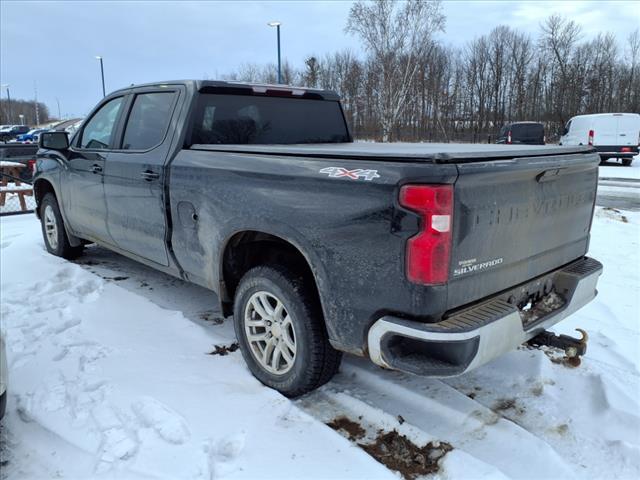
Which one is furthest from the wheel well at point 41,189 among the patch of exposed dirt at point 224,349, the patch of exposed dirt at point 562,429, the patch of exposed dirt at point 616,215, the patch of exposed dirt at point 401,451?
the patch of exposed dirt at point 616,215

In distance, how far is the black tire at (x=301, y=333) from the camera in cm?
291

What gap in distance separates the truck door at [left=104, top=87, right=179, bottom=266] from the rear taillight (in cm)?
222

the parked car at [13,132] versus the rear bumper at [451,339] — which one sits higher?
the parked car at [13,132]

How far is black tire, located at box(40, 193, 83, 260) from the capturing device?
19.6 ft

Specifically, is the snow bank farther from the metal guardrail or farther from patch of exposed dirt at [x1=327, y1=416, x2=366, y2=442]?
the metal guardrail

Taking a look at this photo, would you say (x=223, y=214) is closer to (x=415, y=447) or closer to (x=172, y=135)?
(x=172, y=135)

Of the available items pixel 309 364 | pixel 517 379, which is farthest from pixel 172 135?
pixel 517 379

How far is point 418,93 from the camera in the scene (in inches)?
1751

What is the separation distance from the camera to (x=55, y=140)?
5305mm

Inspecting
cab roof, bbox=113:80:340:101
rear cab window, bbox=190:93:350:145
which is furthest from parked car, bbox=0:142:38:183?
rear cab window, bbox=190:93:350:145

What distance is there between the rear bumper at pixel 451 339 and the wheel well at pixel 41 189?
202 inches

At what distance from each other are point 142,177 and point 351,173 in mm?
2200

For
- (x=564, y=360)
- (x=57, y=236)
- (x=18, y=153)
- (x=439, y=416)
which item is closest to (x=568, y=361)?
(x=564, y=360)

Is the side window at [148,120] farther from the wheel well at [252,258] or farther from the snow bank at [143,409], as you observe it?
the snow bank at [143,409]
